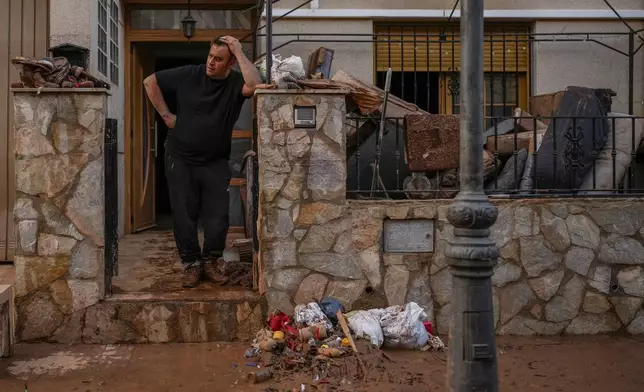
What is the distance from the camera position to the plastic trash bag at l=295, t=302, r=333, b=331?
5629 millimetres

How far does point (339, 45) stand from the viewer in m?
9.41

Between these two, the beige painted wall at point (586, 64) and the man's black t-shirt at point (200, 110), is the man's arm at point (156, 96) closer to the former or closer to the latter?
the man's black t-shirt at point (200, 110)

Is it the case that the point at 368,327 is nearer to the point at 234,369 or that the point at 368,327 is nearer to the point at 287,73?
the point at 234,369

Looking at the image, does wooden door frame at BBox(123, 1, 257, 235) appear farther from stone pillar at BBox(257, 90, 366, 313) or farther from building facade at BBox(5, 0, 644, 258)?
stone pillar at BBox(257, 90, 366, 313)

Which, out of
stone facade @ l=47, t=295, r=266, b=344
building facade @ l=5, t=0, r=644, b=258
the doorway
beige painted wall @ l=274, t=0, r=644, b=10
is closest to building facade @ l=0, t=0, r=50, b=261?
the doorway

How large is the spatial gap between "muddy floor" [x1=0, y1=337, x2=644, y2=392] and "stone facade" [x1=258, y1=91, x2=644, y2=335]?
1.05 feet

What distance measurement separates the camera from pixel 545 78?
959 cm

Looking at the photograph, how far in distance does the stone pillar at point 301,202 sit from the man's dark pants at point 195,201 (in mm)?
586

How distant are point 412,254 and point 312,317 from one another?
0.99 metres

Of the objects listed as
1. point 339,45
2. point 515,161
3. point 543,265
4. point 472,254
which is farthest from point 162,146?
point 472,254

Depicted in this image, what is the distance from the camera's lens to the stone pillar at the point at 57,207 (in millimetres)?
5742

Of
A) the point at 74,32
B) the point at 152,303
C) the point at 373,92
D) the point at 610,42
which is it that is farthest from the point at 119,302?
the point at 610,42

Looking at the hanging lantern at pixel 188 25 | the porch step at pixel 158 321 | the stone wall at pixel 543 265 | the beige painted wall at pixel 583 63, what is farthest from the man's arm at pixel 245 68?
the beige painted wall at pixel 583 63

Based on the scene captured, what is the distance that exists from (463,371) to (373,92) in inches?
136
